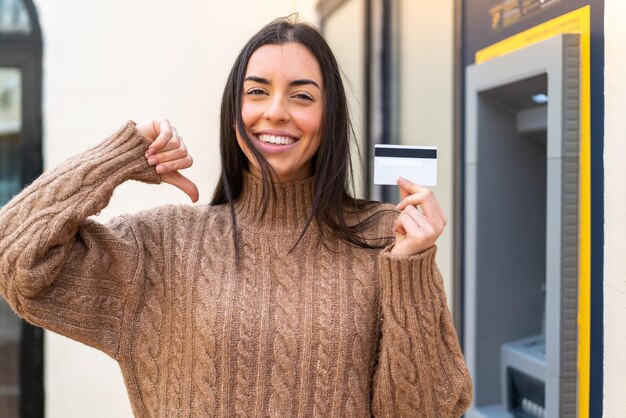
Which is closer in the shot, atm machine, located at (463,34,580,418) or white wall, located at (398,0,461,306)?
atm machine, located at (463,34,580,418)

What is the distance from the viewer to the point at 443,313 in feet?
5.09

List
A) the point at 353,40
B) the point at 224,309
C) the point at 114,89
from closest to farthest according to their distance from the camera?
the point at 224,309 < the point at 114,89 < the point at 353,40

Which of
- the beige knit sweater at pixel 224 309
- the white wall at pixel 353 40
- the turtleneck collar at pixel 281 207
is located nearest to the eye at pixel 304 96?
A: the turtleneck collar at pixel 281 207

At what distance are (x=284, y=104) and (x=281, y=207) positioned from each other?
242 mm

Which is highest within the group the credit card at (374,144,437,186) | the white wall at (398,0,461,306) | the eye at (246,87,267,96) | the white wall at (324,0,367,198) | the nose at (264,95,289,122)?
the white wall at (324,0,367,198)

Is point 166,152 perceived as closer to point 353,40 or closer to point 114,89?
point 114,89

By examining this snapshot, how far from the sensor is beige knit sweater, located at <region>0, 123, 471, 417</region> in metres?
1.54

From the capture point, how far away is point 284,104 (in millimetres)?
1638

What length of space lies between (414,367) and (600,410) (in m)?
0.72

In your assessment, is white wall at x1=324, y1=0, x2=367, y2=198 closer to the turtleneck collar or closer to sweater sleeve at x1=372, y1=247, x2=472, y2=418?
the turtleneck collar

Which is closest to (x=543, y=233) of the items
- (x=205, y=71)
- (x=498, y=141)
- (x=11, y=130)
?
(x=498, y=141)

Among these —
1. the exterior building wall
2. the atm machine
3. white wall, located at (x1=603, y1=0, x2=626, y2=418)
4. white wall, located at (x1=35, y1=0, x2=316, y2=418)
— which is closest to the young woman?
white wall, located at (x1=603, y1=0, x2=626, y2=418)

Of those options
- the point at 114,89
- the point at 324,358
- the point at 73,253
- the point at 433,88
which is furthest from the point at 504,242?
the point at 114,89

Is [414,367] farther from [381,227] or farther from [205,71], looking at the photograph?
[205,71]
